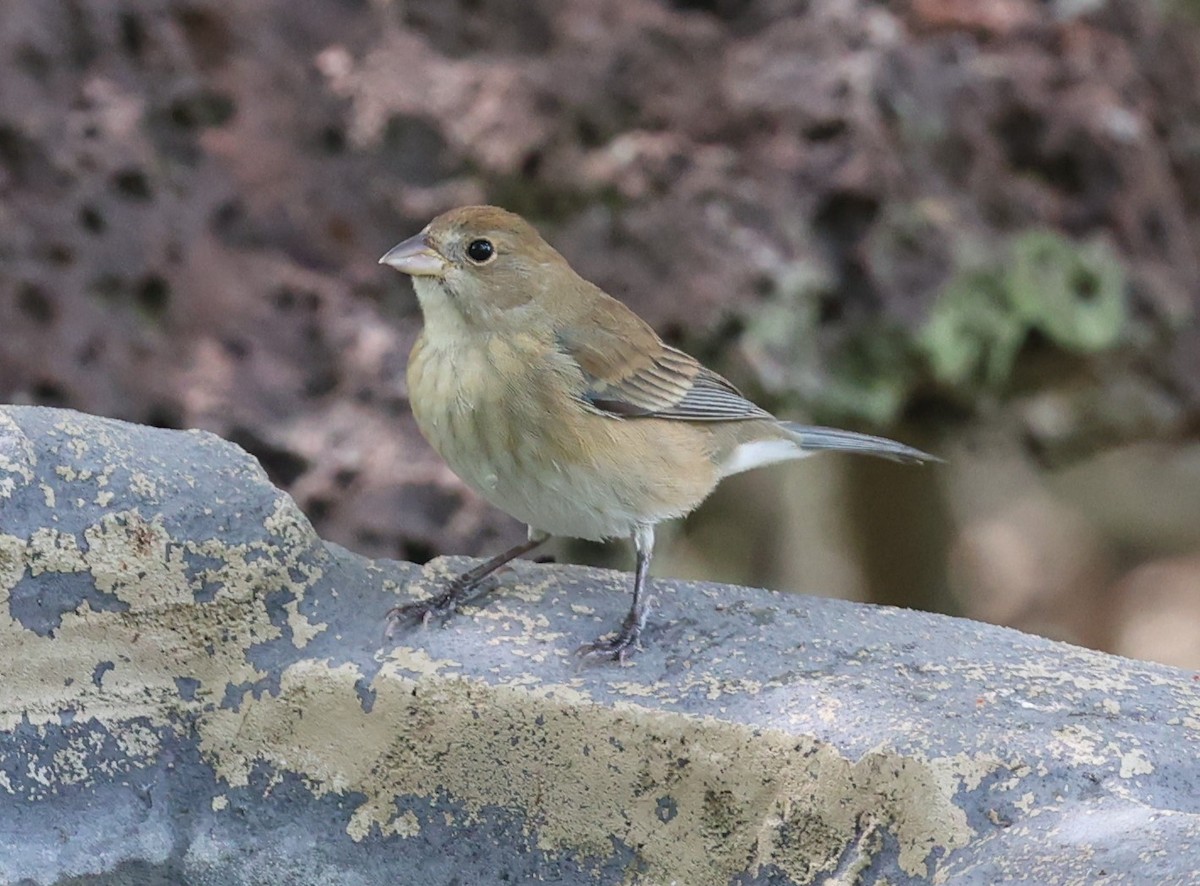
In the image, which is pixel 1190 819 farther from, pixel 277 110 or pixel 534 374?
pixel 277 110

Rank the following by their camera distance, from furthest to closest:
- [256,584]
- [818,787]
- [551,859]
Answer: [256,584] → [551,859] → [818,787]

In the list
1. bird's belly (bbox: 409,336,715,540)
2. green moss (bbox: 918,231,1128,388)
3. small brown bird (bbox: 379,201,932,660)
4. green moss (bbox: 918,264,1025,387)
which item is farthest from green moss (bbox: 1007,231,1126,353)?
bird's belly (bbox: 409,336,715,540)

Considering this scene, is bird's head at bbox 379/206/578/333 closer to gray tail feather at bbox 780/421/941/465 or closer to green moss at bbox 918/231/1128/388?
gray tail feather at bbox 780/421/941/465

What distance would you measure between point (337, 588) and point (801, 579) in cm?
394

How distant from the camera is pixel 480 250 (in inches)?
131

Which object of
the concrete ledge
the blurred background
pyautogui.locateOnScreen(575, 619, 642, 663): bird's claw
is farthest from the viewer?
the blurred background

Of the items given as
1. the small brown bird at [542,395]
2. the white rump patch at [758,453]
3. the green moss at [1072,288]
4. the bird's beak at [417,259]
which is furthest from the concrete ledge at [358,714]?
the green moss at [1072,288]

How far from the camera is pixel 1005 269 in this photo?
552 centimetres

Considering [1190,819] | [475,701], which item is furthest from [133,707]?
[1190,819]

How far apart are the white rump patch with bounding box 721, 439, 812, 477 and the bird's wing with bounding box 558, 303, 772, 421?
0.31 ft

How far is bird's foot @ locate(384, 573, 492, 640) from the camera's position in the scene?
271cm

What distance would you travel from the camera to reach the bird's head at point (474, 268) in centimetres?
326

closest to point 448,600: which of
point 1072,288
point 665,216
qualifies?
point 665,216

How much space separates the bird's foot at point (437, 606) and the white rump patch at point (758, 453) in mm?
937
